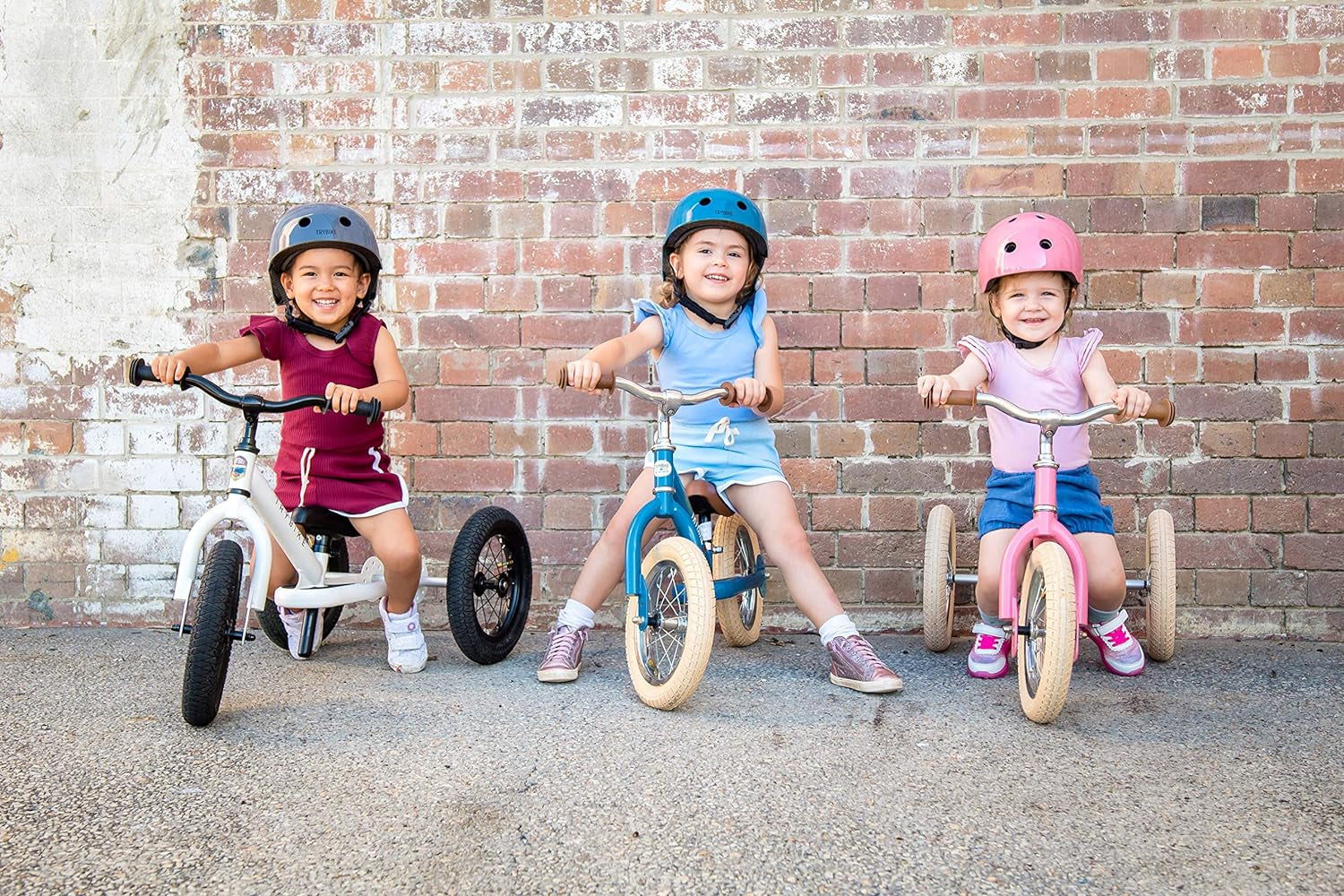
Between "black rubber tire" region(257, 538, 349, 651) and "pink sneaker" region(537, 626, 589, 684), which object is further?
"black rubber tire" region(257, 538, 349, 651)

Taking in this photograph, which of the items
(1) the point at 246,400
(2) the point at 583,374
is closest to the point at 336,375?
(1) the point at 246,400

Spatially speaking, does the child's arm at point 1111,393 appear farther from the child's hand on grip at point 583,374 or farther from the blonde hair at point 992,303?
the child's hand on grip at point 583,374

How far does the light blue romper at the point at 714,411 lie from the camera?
10.8ft

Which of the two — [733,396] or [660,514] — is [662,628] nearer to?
[660,514]

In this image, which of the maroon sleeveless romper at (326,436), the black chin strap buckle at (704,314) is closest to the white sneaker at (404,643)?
the maroon sleeveless romper at (326,436)

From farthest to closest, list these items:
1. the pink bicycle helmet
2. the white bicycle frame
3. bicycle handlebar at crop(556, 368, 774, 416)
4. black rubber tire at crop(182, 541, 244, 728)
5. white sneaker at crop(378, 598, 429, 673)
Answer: white sneaker at crop(378, 598, 429, 673) → the pink bicycle helmet → bicycle handlebar at crop(556, 368, 774, 416) → the white bicycle frame → black rubber tire at crop(182, 541, 244, 728)

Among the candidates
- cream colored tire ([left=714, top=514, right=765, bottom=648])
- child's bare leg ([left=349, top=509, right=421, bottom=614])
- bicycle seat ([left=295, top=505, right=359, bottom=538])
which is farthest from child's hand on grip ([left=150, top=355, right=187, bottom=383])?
cream colored tire ([left=714, top=514, right=765, bottom=648])

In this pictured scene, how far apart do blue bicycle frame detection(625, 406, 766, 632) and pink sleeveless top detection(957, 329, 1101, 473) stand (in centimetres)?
108

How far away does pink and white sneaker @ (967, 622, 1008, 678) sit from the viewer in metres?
Answer: 3.22

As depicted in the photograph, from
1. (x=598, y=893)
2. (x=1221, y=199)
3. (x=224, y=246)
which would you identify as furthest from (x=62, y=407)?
(x=1221, y=199)

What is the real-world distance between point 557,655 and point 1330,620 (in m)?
2.80

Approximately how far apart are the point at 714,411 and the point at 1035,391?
103 cm

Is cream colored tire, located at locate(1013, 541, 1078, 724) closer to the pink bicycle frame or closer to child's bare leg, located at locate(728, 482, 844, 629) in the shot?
the pink bicycle frame

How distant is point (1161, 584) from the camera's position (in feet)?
10.6
